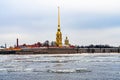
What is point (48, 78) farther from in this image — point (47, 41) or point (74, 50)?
point (47, 41)

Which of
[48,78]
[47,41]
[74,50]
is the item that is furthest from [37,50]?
[48,78]

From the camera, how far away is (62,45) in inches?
6186

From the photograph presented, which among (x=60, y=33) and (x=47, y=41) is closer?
(x=60, y=33)

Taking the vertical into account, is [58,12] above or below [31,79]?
above

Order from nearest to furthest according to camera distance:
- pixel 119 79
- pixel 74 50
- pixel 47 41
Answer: pixel 119 79
pixel 74 50
pixel 47 41

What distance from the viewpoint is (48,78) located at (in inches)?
1414

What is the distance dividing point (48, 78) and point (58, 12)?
126m

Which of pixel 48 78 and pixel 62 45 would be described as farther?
pixel 62 45

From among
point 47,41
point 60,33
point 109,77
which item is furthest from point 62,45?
point 109,77

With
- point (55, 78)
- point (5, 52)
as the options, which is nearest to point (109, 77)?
point (55, 78)

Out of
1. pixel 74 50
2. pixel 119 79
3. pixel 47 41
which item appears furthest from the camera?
pixel 47 41

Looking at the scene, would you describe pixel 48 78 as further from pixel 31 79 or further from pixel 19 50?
pixel 19 50

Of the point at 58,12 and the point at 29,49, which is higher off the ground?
the point at 58,12

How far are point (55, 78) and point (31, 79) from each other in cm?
198
